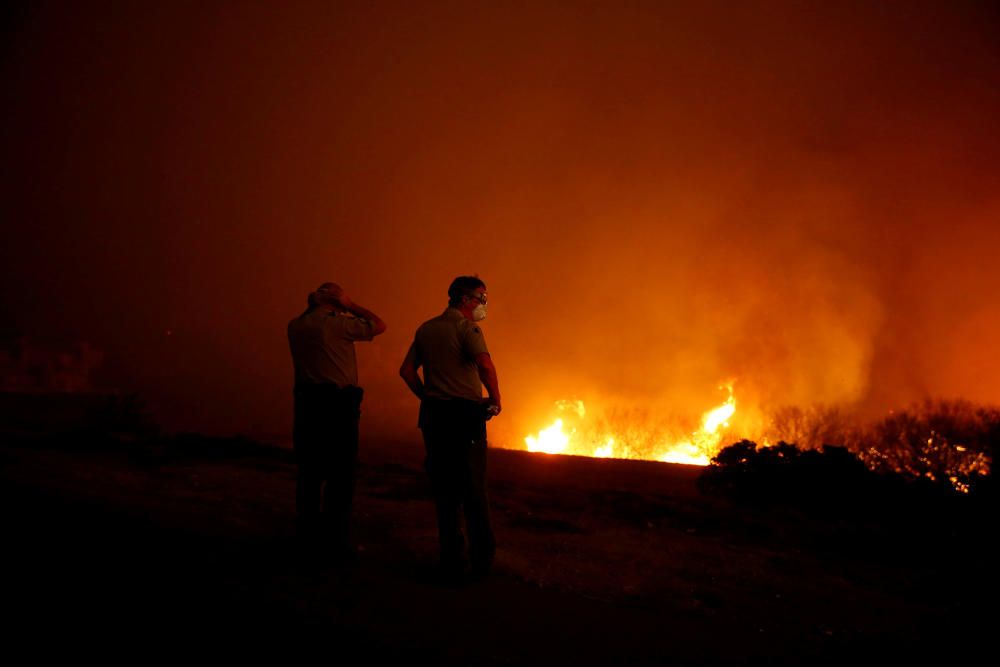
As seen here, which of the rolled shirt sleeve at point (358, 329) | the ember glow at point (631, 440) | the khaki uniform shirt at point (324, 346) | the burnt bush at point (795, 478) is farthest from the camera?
Answer: the ember glow at point (631, 440)

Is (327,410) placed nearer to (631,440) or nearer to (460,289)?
(460,289)

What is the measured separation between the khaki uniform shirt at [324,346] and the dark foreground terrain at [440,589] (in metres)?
1.60

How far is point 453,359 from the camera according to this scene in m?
4.73

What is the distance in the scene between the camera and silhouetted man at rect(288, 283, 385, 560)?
5.12 metres

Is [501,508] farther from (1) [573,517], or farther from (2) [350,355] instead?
(2) [350,355]

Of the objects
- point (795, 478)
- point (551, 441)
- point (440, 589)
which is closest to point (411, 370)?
point (440, 589)

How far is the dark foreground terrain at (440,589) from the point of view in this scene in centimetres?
319

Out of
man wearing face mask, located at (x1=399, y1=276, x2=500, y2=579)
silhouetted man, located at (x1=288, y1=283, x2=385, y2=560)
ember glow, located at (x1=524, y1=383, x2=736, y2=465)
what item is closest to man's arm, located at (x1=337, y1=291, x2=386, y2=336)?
silhouetted man, located at (x1=288, y1=283, x2=385, y2=560)

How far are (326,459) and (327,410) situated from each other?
0.45 m

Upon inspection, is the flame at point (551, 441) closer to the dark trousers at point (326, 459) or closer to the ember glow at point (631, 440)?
the ember glow at point (631, 440)

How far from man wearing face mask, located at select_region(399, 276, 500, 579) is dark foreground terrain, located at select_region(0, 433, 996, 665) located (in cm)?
34

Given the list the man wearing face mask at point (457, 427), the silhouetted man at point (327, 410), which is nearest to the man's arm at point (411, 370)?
the man wearing face mask at point (457, 427)

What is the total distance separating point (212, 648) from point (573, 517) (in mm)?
8015

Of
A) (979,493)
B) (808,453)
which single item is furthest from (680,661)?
(808,453)
